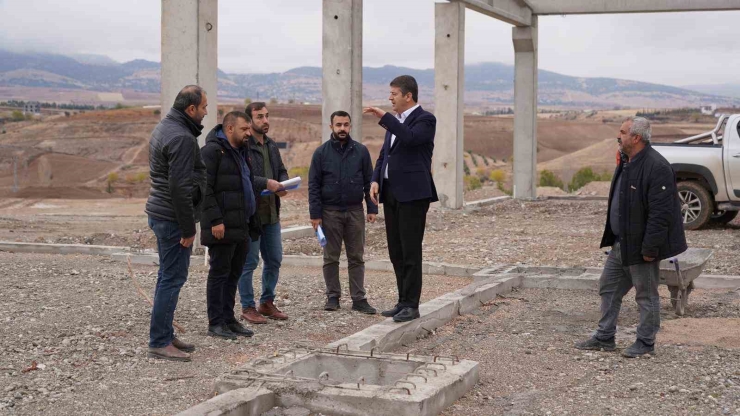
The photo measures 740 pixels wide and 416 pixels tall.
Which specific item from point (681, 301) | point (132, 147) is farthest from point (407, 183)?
point (132, 147)

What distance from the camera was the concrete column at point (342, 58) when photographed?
1631 centimetres

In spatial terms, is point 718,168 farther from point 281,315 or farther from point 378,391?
point 378,391

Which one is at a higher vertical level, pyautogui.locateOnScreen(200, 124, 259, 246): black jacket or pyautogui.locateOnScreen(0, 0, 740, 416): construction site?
pyautogui.locateOnScreen(200, 124, 259, 246): black jacket

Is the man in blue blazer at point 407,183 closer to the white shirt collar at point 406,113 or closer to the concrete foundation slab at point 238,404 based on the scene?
the white shirt collar at point 406,113

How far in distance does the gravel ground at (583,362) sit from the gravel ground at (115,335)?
1272 mm

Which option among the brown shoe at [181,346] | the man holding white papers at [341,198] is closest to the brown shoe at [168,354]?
the brown shoe at [181,346]

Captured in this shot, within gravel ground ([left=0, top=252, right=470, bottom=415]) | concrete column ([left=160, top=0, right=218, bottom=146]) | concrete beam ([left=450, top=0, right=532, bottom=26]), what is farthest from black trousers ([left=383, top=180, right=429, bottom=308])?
concrete beam ([left=450, top=0, right=532, bottom=26])

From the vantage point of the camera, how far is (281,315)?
9016mm

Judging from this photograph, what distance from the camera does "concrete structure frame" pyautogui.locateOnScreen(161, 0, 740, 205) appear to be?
42.9ft

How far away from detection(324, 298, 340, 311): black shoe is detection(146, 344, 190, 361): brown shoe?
2.46 meters

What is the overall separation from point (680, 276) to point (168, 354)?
16.3 feet

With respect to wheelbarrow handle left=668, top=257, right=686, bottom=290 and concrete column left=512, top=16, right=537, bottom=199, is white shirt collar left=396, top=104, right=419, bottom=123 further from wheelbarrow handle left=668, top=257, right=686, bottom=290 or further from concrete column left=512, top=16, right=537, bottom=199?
concrete column left=512, top=16, right=537, bottom=199

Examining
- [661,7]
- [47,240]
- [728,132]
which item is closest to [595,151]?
[661,7]

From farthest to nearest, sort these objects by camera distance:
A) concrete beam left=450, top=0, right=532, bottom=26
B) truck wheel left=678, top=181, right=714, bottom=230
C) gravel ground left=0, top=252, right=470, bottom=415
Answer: concrete beam left=450, top=0, right=532, bottom=26 < truck wheel left=678, top=181, right=714, bottom=230 < gravel ground left=0, top=252, right=470, bottom=415
